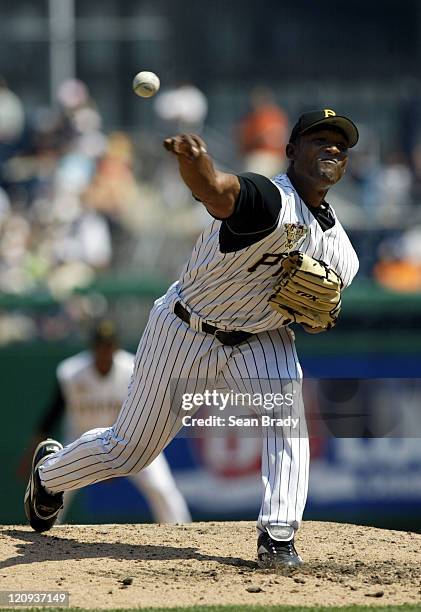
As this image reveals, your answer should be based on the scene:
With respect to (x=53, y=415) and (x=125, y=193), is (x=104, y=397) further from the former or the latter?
(x=125, y=193)

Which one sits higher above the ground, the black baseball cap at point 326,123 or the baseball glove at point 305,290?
the black baseball cap at point 326,123

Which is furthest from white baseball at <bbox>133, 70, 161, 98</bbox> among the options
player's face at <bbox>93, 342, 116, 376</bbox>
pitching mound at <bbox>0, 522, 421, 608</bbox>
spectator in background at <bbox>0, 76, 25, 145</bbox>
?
spectator in background at <bbox>0, 76, 25, 145</bbox>

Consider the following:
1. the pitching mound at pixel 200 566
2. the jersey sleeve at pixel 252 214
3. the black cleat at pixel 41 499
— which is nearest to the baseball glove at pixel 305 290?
the jersey sleeve at pixel 252 214

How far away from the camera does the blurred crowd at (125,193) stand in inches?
430

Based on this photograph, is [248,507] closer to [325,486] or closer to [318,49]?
[325,486]

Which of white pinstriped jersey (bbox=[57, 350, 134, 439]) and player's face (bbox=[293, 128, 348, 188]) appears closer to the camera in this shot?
player's face (bbox=[293, 128, 348, 188])

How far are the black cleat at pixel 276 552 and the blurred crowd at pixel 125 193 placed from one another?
4838 mm

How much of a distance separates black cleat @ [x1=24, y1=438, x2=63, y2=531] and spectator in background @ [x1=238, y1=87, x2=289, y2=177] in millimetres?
7549

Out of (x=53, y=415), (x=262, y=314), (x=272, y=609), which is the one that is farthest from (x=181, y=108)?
(x=272, y=609)

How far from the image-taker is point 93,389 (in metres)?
8.58

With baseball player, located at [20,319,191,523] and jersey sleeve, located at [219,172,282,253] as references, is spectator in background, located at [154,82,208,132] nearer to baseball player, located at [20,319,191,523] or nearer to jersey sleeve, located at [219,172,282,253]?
baseball player, located at [20,319,191,523]

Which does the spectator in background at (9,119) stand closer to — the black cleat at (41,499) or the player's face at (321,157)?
the black cleat at (41,499)

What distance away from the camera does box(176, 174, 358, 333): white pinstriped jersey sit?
15.8 ft

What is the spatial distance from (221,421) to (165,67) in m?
10.7
